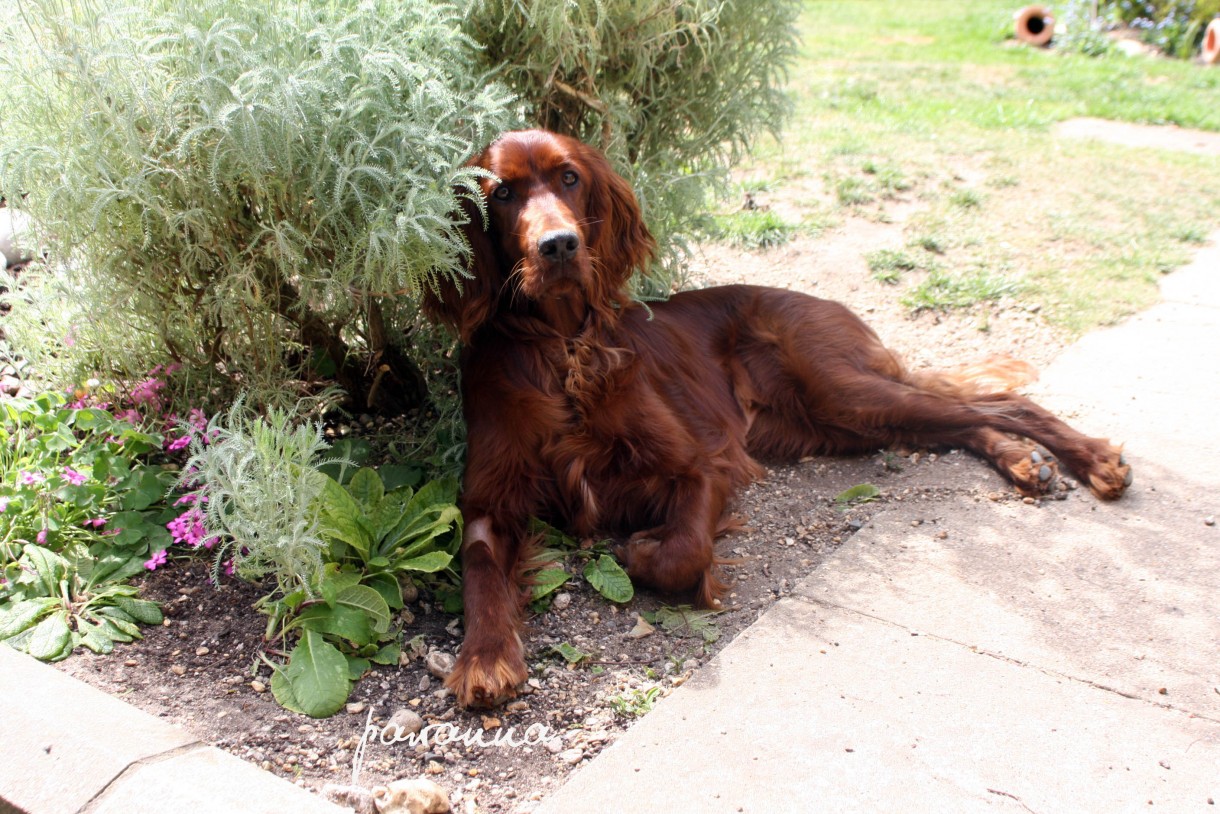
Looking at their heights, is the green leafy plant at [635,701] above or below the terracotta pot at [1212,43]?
below

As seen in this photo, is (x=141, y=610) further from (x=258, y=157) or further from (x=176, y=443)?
(x=258, y=157)

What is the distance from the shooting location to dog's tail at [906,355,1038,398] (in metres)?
3.64

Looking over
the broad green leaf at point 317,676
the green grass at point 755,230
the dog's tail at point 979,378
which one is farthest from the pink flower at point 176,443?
the green grass at point 755,230

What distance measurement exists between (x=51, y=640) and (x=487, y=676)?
101 centimetres

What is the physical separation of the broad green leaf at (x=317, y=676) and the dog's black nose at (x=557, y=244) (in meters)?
1.11

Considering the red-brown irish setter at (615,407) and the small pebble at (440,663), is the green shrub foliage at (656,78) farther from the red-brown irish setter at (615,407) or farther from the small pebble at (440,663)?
the small pebble at (440,663)

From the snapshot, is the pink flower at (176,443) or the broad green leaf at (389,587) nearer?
the broad green leaf at (389,587)

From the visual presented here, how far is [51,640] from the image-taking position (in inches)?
96.1

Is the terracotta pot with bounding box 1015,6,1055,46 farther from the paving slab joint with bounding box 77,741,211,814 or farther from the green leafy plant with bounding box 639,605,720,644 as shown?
the paving slab joint with bounding box 77,741,211,814

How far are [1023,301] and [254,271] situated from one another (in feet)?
10.5

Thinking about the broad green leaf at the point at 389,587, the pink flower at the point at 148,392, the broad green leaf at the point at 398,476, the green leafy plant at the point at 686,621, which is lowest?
the green leafy plant at the point at 686,621

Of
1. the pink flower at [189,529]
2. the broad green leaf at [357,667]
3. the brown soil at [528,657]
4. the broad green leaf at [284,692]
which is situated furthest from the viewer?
the pink flower at [189,529]

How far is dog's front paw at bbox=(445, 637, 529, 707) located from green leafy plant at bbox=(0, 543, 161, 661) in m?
0.78

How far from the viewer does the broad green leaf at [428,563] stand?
2.70 metres
